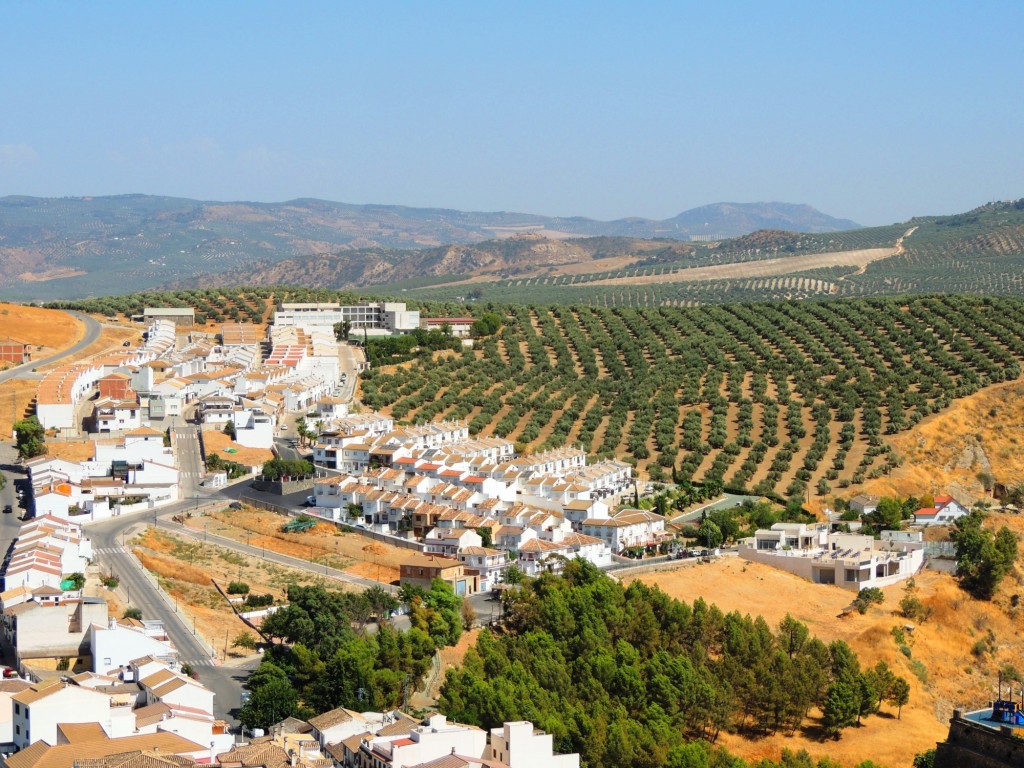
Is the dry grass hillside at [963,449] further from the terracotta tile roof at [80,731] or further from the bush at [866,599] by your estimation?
the terracotta tile roof at [80,731]

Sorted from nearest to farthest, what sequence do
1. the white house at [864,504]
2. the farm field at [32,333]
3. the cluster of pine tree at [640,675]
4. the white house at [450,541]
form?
the cluster of pine tree at [640,675] < the white house at [450,541] < the white house at [864,504] < the farm field at [32,333]

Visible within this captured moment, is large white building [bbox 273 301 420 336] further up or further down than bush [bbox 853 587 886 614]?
further up

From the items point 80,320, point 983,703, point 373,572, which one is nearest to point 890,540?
point 983,703

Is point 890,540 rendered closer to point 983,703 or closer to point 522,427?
point 983,703

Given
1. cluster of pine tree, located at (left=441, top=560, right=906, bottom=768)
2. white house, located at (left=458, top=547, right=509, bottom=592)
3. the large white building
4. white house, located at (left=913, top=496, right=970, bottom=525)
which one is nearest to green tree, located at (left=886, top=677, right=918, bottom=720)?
cluster of pine tree, located at (left=441, top=560, right=906, bottom=768)

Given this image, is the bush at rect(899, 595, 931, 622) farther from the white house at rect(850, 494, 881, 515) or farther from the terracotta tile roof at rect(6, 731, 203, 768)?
the terracotta tile roof at rect(6, 731, 203, 768)

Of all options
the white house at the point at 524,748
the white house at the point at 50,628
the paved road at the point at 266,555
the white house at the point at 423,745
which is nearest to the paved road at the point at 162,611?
the paved road at the point at 266,555
